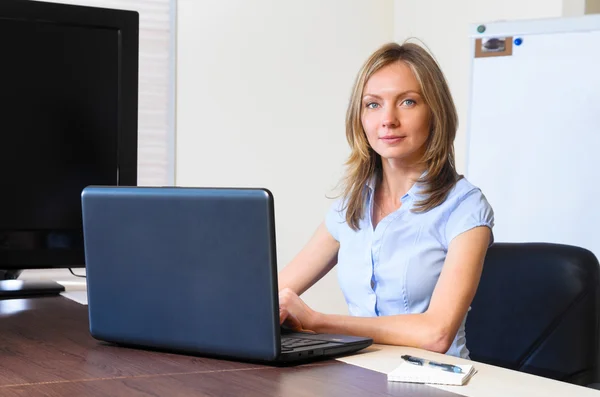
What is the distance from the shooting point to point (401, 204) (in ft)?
5.68

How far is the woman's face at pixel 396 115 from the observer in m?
1.68

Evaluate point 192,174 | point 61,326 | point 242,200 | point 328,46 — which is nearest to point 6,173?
point 61,326

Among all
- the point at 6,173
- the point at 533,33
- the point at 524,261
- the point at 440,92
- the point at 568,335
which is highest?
the point at 533,33

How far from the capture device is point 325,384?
1041 mm

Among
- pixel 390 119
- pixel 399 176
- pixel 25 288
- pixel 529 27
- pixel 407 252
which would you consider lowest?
pixel 25 288

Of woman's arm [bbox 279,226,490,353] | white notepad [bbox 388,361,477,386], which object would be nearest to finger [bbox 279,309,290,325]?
woman's arm [bbox 279,226,490,353]

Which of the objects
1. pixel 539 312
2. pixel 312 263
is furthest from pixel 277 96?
pixel 539 312

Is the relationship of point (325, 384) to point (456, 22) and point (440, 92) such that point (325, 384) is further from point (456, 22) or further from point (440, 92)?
point (456, 22)

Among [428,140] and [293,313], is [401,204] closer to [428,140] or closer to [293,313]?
[428,140]

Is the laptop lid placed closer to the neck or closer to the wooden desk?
the wooden desk

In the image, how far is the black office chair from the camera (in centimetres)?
162

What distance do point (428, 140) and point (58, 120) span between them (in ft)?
2.49

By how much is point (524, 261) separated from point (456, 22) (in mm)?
2051

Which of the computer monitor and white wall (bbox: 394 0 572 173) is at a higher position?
white wall (bbox: 394 0 572 173)
